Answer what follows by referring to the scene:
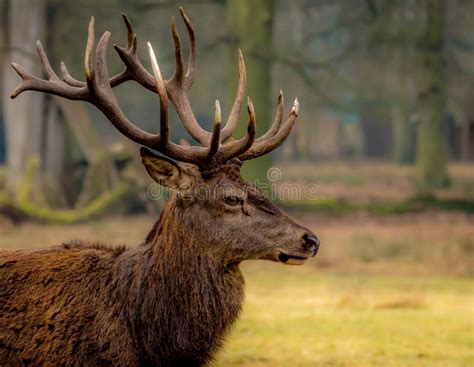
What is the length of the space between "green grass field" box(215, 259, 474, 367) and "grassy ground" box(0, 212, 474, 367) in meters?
0.01

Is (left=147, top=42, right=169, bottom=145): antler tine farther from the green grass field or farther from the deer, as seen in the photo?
the green grass field

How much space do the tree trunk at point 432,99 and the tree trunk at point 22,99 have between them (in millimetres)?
9636

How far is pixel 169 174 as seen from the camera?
20.1 feet

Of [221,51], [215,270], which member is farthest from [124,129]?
[221,51]

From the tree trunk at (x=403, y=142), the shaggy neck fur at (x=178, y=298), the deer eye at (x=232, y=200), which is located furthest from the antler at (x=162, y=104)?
the tree trunk at (x=403, y=142)

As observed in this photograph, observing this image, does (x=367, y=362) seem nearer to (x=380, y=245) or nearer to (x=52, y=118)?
(x=380, y=245)

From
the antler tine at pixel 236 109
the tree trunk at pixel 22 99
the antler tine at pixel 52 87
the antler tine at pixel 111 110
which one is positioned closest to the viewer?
the antler tine at pixel 111 110

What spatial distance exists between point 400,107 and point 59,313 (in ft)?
95.9

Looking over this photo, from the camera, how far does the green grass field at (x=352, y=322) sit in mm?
9117

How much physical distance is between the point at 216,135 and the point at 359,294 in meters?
7.91

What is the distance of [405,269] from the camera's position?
16344 millimetres

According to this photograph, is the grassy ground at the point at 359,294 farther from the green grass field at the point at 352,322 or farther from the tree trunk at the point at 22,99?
the tree trunk at the point at 22,99

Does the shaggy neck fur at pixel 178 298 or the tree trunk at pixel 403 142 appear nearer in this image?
the shaggy neck fur at pixel 178 298

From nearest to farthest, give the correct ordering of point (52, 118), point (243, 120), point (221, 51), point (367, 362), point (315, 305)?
point (367, 362)
point (315, 305)
point (243, 120)
point (52, 118)
point (221, 51)
